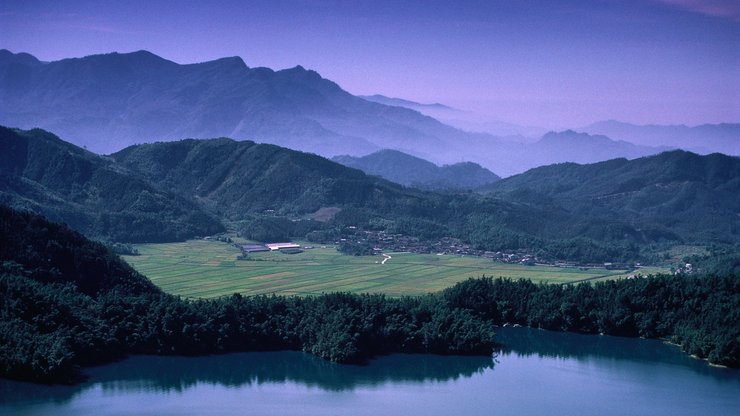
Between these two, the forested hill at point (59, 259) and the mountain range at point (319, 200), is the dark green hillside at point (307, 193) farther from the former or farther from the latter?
the forested hill at point (59, 259)

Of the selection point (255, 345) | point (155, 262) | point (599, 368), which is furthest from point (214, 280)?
point (599, 368)

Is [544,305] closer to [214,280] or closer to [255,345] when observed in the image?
[255,345]

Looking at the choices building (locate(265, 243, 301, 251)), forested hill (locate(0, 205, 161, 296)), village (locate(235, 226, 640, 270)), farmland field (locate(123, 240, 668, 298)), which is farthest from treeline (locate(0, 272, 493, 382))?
building (locate(265, 243, 301, 251))

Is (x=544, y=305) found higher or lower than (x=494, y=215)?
lower

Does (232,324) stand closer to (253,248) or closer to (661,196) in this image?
(253,248)

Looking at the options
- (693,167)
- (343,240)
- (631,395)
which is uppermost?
(693,167)

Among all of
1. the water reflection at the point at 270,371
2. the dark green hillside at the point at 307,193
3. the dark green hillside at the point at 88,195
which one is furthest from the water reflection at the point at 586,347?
the dark green hillside at the point at 88,195
